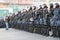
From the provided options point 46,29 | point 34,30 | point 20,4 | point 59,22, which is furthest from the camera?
point 20,4

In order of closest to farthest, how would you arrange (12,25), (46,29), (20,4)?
1. (46,29)
2. (12,25)
3. (20,4)

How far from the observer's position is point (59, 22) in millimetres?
14734

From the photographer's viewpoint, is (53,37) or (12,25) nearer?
(53,37)

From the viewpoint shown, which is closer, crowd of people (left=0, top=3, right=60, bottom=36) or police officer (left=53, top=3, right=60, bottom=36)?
police officer (left=53, top=3, right=60, bottom=36)

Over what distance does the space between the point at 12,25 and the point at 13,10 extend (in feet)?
23.5

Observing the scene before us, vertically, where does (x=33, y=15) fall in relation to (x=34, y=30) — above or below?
above

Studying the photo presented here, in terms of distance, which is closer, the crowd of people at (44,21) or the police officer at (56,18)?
the police officer at (56,18)

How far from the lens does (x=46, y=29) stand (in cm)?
1628

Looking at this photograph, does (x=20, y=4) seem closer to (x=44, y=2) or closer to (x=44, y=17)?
(x=44, y=2)

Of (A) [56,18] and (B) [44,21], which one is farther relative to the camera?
(B) [44,21]

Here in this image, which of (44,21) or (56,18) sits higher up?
(56,18)

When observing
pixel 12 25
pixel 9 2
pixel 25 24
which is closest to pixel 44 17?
pixel 25 24

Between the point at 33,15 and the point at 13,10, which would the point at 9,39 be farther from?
the point at 13,10

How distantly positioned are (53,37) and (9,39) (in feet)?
9.31
